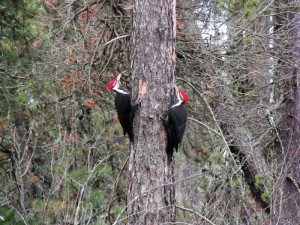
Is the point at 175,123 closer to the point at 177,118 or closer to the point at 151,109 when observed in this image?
the point at 177,118

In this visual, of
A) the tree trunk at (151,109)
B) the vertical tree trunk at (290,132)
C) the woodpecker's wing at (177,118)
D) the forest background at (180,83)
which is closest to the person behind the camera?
the woodpecker's wing at (177,118)

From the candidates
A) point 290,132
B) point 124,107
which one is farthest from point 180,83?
point 124,107

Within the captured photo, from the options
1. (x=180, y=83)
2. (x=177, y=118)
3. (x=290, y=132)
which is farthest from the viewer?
(x=290, y=132)

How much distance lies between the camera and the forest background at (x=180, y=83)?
7.44 meters

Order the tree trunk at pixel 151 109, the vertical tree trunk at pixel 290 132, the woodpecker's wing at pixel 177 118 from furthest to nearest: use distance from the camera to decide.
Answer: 1. the vertical tree trunk at pixel 290 132
2. the tree trunk at pixel 151 109
3. the woodpecker's wing at pixel 177 118

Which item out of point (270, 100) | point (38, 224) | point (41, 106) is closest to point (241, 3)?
point (270, 100)

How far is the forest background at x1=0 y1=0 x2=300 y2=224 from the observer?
7441 millimetres

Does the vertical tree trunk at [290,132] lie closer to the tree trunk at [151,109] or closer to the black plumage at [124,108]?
the tree trunk at [151,109]

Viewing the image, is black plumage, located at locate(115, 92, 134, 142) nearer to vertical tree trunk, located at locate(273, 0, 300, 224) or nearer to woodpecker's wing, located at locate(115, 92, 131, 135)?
woodpecker's wing, located at locate(115, 92, 131, 135)

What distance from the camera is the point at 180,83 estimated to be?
8383 mm

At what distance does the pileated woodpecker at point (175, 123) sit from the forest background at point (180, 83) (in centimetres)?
66

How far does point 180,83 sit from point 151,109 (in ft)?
7.64

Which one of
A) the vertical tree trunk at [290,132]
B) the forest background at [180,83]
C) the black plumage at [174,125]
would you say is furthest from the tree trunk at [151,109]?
the vertical tree trunk at [290,132]

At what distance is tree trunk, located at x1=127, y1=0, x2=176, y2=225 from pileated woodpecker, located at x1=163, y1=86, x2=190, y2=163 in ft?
0.20
